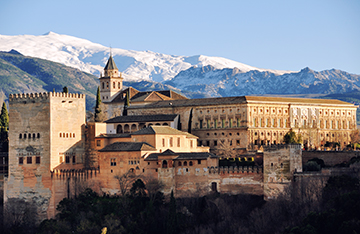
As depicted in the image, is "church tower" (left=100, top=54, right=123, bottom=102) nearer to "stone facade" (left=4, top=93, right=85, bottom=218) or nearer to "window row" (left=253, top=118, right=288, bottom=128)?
"window row" (left=253, top=118, right=288, bottom=128)

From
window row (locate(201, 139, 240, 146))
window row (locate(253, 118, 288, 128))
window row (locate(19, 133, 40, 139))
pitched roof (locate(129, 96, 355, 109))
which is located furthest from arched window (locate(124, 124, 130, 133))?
window row (locate(19, 133, 40, 139))

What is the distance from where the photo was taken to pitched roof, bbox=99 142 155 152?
81.7 meters

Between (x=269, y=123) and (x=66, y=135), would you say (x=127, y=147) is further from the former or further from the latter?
(x=269, y=123)

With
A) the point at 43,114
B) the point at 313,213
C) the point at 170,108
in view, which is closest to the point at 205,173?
the point at 313,213

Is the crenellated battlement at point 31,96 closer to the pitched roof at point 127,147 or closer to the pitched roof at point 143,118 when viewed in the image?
the pitched roof at point 127,147

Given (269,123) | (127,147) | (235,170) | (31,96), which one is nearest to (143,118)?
(127,147)

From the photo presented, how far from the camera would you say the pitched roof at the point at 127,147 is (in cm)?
8169

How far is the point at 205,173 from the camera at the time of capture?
78438mm

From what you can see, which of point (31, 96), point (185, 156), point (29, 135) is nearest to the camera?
point (185, 156)

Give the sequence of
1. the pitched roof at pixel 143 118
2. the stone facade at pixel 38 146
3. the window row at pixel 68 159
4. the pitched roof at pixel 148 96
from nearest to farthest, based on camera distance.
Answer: the stone facade at pixel 38 146, the window row at pixel 68 159, the pitched roof at pixel 143 118, the pitched roof at pixel 148 96

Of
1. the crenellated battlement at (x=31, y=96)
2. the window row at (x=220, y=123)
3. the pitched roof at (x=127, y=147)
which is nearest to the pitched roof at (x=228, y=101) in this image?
the window row at (x=220, y=123)

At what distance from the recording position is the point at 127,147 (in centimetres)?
8250

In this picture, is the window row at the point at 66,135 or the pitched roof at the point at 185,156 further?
the window row at the point at 66,135

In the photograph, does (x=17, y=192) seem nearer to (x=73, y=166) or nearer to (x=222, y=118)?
(x=73, y=166)
